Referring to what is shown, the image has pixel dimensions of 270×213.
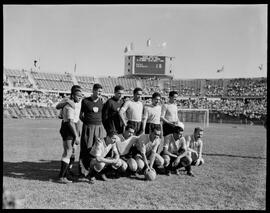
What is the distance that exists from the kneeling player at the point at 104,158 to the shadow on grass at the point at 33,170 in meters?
0.87

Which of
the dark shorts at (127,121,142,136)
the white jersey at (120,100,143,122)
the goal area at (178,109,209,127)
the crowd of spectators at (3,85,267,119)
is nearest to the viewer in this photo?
the white jersey at (120,100,143,122)

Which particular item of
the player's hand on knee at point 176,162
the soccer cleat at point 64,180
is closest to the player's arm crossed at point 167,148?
the player's hand on knee at point 176,162

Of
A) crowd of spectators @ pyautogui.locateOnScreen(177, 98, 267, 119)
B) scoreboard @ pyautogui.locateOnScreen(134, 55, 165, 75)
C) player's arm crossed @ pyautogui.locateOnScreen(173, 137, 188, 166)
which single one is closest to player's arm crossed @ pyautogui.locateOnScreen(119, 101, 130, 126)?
player's arm crossed @ pyautogui.locateOnScreen(173, 137, 188, 166)

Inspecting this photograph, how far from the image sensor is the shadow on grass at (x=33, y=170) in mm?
6974

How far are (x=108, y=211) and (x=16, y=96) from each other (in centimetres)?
3981

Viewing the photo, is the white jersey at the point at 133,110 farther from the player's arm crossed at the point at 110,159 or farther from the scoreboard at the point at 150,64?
the scoreboard at the point at 150,64

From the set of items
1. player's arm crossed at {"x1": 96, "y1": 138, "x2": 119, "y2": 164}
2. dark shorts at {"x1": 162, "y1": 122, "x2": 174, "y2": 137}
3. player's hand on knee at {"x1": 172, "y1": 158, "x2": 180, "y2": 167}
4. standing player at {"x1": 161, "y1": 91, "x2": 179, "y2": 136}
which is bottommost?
player's hand on knee at {"x1": 172, "y1": 158, "x2": 180, "y2": 167}

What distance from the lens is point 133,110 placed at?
7340mm

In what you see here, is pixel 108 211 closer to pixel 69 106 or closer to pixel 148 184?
pixel 148 184

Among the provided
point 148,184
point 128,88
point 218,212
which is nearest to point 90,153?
point 148,184

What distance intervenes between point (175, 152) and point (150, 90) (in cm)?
5579

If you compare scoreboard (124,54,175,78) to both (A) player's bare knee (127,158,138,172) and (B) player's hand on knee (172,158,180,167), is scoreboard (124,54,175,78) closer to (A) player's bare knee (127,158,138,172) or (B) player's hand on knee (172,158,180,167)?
(B) player's hand on knee (172,158,180,167)

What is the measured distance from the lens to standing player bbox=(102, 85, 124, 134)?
23.7 feet

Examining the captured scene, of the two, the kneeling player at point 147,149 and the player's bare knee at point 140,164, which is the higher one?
the kneeling player at point 147,149
